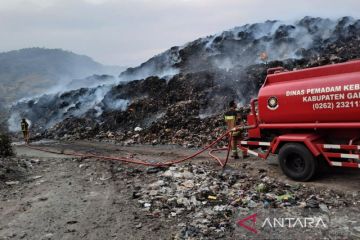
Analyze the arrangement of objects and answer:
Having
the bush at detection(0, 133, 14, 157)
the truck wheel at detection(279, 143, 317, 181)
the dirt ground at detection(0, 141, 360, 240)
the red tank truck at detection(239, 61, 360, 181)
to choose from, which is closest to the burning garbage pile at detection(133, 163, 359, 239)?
the dirt ground at detection(0, 141, 360, 240)

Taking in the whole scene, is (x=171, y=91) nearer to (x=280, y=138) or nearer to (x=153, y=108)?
(x=153, y=108)

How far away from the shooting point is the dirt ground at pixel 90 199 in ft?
18.9

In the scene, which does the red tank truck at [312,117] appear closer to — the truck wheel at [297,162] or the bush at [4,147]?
the truck wheel at [297,162]

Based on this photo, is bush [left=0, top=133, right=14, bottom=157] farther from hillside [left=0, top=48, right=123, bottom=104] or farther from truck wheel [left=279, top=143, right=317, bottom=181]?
hillside [left=0, top=48, right=123, bottom=104]

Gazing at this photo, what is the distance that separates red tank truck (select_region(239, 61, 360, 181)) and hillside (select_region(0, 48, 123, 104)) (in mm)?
42432

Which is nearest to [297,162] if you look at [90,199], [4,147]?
[90,199]

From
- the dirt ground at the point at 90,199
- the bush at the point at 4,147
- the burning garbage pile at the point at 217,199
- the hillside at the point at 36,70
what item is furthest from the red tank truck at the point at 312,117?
the hillside at the point at 36,70

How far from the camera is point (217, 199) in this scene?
6645mm

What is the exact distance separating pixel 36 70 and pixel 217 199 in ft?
239

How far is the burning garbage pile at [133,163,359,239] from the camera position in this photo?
5693mm

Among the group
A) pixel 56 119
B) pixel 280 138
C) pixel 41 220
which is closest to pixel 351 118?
pixel 280 138

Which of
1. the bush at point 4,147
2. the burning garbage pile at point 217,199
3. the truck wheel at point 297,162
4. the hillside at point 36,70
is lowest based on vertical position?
the burning garbage pile at point 217,199

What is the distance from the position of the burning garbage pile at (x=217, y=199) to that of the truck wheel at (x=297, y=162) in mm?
367

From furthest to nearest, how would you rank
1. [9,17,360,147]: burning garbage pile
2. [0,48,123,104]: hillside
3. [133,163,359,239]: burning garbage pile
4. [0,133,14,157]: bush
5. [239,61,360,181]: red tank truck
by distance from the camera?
1. [0,48,123,104]: hillside
2. [9,17,360,147]: burning garbage pile
3. [0,133,14,157]: bush
4. [239,61,360,181]: red tank truck
5. [133,163,359,239]: burning garbage pile
